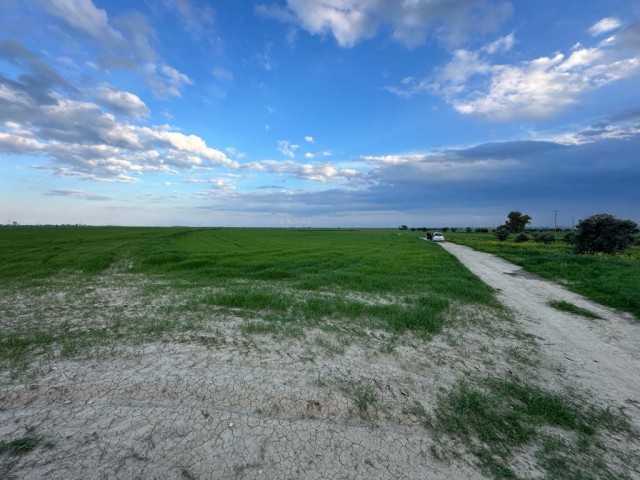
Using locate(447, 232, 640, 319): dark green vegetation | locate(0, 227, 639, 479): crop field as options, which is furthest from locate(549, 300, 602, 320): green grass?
locate(0, 227, 639, 479): crop field

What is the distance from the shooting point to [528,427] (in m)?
4.08

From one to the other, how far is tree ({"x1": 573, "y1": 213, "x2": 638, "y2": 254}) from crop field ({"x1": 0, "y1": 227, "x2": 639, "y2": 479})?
26.9 meters

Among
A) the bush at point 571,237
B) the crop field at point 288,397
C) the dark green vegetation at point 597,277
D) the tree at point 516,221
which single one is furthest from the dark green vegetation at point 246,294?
the tree at point 516,221

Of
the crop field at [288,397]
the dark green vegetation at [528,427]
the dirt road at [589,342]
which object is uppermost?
the crop field at [288,397]

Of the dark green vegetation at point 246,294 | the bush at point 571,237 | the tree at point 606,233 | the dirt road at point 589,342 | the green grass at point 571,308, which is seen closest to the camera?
the dirt road at point 589,342

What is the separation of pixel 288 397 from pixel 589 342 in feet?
24.9

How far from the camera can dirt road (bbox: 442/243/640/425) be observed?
17.4 feet

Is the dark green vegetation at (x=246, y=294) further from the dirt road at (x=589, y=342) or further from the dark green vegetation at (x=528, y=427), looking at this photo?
the dark green vegetation at (x=528, y=427)

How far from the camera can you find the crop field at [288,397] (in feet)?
11.1

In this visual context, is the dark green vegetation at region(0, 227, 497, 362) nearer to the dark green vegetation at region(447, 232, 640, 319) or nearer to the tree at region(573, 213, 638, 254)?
the dark green vegetation at region(447, 232, 640, 319)

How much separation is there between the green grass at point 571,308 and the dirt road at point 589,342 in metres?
0.21

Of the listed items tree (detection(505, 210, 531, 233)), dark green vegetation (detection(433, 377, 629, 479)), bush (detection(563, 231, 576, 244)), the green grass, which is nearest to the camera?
dark green vegetation (detection(433, 377, 629, 479))

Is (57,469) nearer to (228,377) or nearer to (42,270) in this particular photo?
(228,377)

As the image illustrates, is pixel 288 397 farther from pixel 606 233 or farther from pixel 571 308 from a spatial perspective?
pixel 606 233
